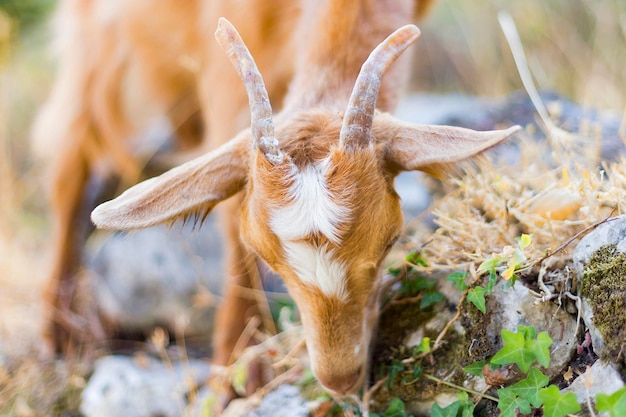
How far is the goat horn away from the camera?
236cm

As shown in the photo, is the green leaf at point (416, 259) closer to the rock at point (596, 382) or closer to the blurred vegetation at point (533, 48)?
the rock at point (596, 382)

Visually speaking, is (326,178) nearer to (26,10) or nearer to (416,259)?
(416,259)

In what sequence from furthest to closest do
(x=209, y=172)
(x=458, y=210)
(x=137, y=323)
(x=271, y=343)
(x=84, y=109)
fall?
(x=84, y=109)
(x=137, y=323)
(x=271, y=343)
(x=458, y=210)
(x=209, y=172)

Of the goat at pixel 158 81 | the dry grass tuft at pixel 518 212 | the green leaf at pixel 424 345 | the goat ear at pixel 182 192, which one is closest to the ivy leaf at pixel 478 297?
the dry grass tuft at pixel 518 212

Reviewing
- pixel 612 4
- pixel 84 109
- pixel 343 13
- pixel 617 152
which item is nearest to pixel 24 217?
pixel 84 109

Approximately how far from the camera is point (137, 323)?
474 centimetres

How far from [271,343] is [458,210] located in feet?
4.10

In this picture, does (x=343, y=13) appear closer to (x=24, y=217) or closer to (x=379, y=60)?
(x=379, y=60)

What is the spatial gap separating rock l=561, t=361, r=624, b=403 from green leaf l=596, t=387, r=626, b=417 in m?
0.11

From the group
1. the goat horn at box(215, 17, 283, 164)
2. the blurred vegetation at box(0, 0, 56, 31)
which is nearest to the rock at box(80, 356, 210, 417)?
the goat horn at box(215, 17, 283, 164)

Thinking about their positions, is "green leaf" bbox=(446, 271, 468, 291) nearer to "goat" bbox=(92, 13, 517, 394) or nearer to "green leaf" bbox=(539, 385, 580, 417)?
"goat" bbox=(92, 13, 517, 394)

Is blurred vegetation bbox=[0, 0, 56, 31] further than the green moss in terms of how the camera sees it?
Yes

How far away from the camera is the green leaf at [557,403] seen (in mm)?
2033

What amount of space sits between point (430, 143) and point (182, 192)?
3.02ft
